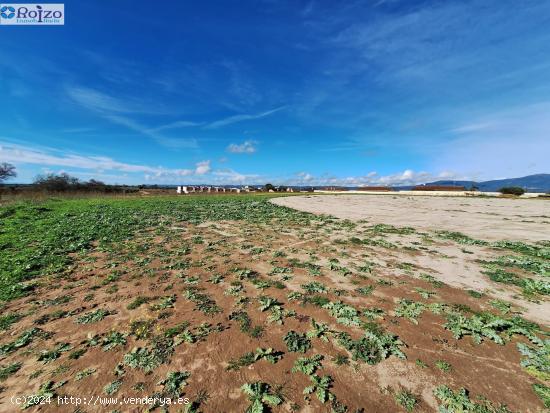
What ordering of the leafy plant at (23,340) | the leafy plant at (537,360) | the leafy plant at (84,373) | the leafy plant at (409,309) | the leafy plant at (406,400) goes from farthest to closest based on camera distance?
1. the leafy plant at (409,309)
2. the leafy plant at (23,340)
3. the leafy plant at (537,360)
4. the leafy plant at (84,373)
5. the leafy plant at (406,400)

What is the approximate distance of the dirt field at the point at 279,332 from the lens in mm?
4473

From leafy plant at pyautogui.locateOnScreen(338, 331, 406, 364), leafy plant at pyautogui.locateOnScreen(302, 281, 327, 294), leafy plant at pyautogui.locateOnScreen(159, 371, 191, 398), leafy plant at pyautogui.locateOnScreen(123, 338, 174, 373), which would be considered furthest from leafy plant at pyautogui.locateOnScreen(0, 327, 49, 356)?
leafy plant at pyautogui.locateOnScreen(338, 331, 406, 364)

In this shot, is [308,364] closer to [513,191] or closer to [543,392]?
[543,392]

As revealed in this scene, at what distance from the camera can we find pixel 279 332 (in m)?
6.25

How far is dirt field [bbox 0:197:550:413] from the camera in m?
4.47

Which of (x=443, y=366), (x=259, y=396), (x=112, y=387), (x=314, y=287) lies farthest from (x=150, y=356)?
Answer: (x=443, y=366)

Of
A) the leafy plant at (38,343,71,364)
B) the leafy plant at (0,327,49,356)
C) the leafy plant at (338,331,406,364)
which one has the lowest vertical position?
the leafy plant at (338,331,406,364)

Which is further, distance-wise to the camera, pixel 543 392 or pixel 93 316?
pixel 93 316

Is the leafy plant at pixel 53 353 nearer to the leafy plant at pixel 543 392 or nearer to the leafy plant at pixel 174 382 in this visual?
the leafy plant at pixel 174 382

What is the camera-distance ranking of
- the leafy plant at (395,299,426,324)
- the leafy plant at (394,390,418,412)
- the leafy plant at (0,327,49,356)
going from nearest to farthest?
1. the leafy plant at (394,390,418,412)
2. the leafy plant at (0,327,49,356)
3. the leafy plant at (395,299,426,324)

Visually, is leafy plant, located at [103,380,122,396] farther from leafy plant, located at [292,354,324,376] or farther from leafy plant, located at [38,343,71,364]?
leafy plant, located at [292,354,324,376]

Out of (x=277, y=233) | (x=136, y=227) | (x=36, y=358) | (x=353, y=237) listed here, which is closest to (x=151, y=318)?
(x=36, y=358)

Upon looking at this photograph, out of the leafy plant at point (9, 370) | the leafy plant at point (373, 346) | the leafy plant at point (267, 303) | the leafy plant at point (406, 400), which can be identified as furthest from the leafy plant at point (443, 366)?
the leafy plant at point (9, 370)

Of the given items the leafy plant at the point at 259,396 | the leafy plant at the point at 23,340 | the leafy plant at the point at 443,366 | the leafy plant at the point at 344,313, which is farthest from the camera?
the leafy plant at the point at 344,313
